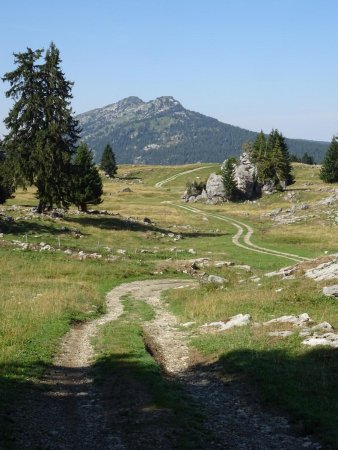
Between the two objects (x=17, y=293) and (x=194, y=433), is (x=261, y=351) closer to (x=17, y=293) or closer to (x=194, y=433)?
(x=194, y=433)

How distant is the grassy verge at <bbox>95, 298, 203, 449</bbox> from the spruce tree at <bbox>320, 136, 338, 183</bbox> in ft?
333

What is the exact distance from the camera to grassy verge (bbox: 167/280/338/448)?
11.6 meters

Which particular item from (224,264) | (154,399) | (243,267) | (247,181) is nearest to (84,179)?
(224,264)

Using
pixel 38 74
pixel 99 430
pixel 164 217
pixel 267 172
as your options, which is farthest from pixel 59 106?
pixel 267 172

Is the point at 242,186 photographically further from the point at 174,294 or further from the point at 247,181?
the point at 174,294

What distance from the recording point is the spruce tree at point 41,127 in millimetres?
55188

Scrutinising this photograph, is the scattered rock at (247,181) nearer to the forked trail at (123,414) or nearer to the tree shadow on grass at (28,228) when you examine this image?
the tree shadow on grass at (28,228)

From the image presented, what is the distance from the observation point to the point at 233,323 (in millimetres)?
20312

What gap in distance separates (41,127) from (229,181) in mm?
61027

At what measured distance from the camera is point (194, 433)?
33.0 feet

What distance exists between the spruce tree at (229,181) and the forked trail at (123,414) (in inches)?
3717

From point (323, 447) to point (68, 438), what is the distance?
5269 millimetres

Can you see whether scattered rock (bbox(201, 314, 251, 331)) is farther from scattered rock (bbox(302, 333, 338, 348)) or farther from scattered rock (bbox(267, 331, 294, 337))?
scattered rock (bbox(302, 333, 338, 348))

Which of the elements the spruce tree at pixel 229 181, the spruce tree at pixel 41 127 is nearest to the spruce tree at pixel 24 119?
the spruce tree at pixel 41 127
